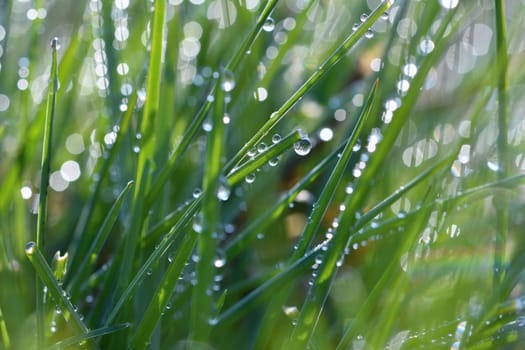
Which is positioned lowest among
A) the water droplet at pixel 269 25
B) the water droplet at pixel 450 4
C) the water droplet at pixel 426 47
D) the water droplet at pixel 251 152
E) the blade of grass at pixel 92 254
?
the blade of grass at pixel 92 254

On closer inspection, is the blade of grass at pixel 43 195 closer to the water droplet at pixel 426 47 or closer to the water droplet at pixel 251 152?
the water droplet at pixel 251 152

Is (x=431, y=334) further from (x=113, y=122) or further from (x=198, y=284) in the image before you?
(x=113, y=122)

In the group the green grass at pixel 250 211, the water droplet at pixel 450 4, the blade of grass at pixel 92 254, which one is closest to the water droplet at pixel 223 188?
the green grass at pixel 250 211

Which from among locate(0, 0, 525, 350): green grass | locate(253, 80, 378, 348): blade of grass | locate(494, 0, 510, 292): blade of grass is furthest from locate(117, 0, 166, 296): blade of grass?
locate(494, 0, 510, 292): blade of grass

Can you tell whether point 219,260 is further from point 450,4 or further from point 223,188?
point 450,4

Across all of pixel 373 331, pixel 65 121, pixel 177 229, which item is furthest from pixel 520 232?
pixel 65 121

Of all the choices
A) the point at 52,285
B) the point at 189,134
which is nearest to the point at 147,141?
the point at 189,134

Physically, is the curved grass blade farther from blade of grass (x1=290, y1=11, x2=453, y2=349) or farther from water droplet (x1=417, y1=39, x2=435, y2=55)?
water droplet (x1=417, y1=39, x2=435, y2=55)

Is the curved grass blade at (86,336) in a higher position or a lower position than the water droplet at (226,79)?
lower
